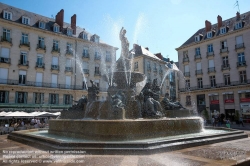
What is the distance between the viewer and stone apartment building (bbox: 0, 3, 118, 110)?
3010 centimetres

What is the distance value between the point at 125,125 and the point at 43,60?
30.7 metres

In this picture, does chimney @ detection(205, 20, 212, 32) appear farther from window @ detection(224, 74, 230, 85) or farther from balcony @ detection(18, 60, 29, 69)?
balcony @ detection(18, 60, 29, 69)

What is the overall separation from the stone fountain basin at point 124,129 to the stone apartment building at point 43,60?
21.7 m

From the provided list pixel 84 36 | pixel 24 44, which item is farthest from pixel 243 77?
pixel 24 44

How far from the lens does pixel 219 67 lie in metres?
38.0

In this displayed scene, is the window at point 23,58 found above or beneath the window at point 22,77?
above

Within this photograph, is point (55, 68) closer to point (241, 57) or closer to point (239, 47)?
point (239, 47)

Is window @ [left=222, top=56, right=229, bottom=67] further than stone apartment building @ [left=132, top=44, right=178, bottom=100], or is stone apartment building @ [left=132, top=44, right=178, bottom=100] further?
stone apartment building @ [left=132, top=44, right=178, bottom=100]

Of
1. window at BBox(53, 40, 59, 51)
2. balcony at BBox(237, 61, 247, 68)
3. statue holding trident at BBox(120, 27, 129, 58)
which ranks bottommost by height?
statue holding trident at BBox(120, 27, 129, 58)

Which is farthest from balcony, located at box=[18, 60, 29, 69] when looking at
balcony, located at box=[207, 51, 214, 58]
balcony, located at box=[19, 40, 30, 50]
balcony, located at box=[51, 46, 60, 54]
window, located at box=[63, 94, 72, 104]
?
balcony, located at box=[207, 51, 214, 58]

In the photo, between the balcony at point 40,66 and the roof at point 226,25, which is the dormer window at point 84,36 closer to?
the balcony at point 40,66

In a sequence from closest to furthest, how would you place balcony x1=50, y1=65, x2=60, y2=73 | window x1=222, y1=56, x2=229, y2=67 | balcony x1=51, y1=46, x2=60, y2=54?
balcony x1=50, y1=65, x2=60, y2=73, balcony x1=51, y1=46, x2=60, y2=54, window x1=222, y1=56, x2=229, y2=67

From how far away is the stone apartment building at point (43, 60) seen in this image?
3010 centimetres

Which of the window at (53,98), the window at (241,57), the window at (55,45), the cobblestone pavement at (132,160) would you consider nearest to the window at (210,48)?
the window at (241,57)
